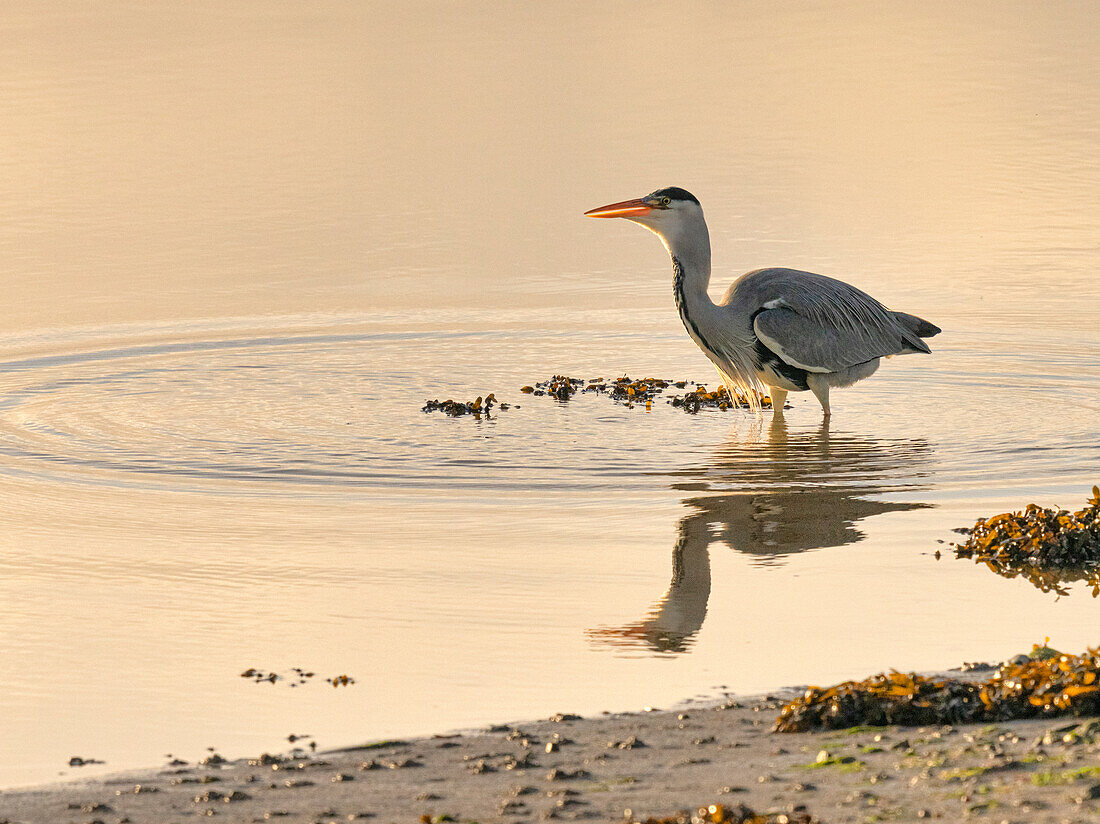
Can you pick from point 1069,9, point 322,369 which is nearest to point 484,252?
point 322,369

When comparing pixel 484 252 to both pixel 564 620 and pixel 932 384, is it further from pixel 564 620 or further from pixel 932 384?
pixel 564 620

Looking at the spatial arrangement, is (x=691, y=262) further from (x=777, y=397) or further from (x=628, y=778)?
(x=628, y=778)

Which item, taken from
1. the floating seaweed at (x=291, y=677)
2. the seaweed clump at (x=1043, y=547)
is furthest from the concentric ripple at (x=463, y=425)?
the floating seaweed at (x=291, y=677)

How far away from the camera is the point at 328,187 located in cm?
2008

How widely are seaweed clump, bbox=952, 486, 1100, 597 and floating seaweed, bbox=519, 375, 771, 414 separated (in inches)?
173

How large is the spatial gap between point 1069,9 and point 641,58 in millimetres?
11301

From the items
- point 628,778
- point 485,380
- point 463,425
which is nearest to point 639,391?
point 485,380

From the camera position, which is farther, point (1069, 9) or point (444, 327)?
point (1069, 9)

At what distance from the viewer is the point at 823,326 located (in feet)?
40.5

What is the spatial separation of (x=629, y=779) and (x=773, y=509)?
4459mm

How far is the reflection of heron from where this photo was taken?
7328 millimetres

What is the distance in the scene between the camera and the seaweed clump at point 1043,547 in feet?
26.2

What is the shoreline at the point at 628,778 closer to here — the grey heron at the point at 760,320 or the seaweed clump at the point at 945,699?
the seaweed clump at the point at 945,699

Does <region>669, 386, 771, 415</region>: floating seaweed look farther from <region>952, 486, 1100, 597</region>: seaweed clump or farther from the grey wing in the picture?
<region>952, 486, 1100, 597</region>: seaweed clump
